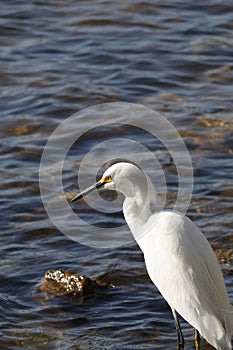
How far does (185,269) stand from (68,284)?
46.1 inches

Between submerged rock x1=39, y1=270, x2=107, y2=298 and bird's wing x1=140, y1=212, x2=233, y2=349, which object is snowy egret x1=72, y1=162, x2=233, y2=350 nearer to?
bird's wing x1=140, y1=212, x2=233, y2=349

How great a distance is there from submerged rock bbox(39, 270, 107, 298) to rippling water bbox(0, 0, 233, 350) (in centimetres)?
6

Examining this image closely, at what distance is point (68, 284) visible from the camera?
5688mm

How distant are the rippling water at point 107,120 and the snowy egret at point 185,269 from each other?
462 millimetres

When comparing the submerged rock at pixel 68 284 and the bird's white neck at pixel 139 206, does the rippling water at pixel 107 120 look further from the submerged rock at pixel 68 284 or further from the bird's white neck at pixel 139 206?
the bird's white neck at pixel 139 206

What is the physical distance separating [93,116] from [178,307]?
386 cm

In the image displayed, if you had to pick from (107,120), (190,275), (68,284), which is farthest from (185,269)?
(107,120)

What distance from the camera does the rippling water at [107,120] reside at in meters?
5.50

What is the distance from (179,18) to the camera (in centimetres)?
1047

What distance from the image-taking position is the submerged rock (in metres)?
5.67

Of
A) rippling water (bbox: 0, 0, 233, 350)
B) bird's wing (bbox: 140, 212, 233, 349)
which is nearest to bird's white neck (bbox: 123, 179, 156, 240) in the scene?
bird's wing (bbox: 140, 212, 233, 349)

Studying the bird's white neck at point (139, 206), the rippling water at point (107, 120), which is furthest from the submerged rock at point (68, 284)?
the bird's white neck at point (139, 206)

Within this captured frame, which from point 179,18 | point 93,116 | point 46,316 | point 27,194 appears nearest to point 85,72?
point 93,116

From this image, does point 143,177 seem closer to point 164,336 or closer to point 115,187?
point 115,187
